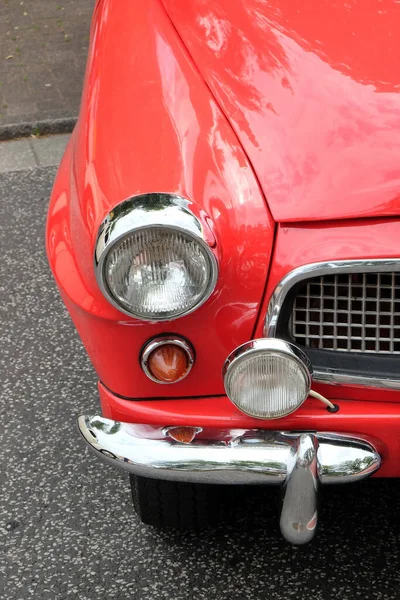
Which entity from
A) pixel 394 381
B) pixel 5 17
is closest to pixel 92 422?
pixel 394 381

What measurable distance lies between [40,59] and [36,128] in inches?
36.5

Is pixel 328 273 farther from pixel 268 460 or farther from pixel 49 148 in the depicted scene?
pixel 49 148

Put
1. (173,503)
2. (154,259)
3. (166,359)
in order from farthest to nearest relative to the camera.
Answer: (173,503) < (166,359) < (154,259)

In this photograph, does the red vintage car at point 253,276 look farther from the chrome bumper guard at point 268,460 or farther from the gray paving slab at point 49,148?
the gray paving slab at point 49,148

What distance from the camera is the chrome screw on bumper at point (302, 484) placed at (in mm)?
1694

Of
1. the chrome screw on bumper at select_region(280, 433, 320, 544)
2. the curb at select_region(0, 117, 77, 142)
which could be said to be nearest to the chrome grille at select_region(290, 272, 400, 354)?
the chrome screw on bumper at select_region(280, 433, 320, 544)

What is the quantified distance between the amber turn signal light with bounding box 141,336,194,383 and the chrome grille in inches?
9.1

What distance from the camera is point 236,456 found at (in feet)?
5.69

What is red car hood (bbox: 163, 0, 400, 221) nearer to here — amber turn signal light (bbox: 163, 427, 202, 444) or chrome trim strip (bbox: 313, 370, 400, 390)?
chrome trim strip (bbox: 313, 370, 400, 390)

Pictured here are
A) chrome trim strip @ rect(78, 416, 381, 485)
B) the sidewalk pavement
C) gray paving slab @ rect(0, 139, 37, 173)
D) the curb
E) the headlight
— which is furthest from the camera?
the sidewalk pavement

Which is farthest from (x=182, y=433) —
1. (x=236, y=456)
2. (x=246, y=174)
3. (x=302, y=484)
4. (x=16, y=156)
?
(x=16, y=156)

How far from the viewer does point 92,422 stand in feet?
6.04

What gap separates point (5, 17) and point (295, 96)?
4.72 m

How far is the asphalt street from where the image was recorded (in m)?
2.12
